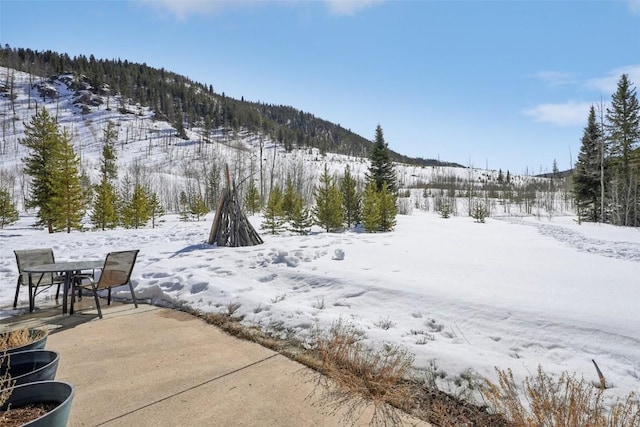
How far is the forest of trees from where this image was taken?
26.9 metres

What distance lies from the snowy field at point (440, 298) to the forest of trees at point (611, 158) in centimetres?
2645

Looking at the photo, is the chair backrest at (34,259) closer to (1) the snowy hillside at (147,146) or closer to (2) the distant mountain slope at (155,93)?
(1) the snowy hillside at (147,146)

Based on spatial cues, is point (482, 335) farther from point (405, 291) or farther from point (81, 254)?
point (81, 254)

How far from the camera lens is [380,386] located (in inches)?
102

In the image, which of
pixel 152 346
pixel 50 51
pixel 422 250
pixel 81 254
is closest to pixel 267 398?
pixel 152 346

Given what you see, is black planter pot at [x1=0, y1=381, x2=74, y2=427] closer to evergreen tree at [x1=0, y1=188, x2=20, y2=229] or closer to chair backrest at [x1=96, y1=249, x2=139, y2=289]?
chair backrest at [x1=96, y1=249, x2=139, y2=289]

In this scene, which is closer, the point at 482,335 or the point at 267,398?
the point at 267,398

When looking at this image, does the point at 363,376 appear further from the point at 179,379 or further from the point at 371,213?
the point at 371,213

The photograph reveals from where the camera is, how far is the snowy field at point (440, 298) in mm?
2873

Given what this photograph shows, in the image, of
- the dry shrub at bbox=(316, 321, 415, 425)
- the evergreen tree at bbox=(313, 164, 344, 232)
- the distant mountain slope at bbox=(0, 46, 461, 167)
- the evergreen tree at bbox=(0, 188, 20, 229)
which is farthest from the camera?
the distant mountain slope at bbox=(0, 46, 461, 167)

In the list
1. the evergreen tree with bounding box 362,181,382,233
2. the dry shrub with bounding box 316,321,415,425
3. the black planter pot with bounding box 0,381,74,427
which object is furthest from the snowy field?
the evergreen tree with bounding box 362,181,382,233

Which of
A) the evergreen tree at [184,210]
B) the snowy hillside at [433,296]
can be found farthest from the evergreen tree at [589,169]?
the evergreen tree at [184,210]

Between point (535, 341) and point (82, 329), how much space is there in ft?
16.2

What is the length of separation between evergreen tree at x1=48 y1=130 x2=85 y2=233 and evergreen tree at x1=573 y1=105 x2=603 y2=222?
126ft
